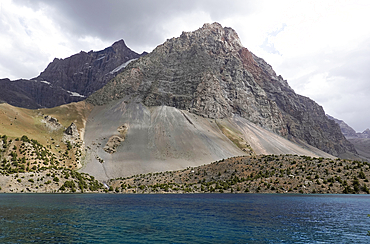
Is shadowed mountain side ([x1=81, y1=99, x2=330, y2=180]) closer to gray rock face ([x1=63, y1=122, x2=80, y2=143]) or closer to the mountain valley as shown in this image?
the mountain valley

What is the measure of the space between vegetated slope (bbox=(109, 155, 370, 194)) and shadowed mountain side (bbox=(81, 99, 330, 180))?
28331mm

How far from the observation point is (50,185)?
64562 millimetres

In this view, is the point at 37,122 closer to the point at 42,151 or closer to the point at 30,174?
the point at 42,151

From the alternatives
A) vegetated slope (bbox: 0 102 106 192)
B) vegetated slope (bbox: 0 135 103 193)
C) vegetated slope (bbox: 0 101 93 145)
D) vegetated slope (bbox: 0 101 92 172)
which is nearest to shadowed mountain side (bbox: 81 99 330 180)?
vegetated slope (bbox: 0 101 92 172)

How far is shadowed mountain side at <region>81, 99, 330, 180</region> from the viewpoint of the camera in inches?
4545

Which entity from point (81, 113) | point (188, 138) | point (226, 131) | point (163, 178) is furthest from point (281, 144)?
point (81, 113)

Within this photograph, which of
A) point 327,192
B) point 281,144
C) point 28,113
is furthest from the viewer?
point 281,144

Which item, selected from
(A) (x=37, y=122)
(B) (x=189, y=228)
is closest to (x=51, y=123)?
(A) (x=37, y=122)

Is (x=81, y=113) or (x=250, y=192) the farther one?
(x=81, y=113)

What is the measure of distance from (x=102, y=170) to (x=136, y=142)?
102 ft

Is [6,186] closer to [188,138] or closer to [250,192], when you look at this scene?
[250,192]

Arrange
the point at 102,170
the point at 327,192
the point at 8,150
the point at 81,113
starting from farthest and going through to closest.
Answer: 1. the point at 81,113
2. the point at 102,170
3. the point at 8,150
4. the point at 327,192

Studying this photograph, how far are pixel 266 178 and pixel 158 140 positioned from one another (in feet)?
267

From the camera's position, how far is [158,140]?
138m
